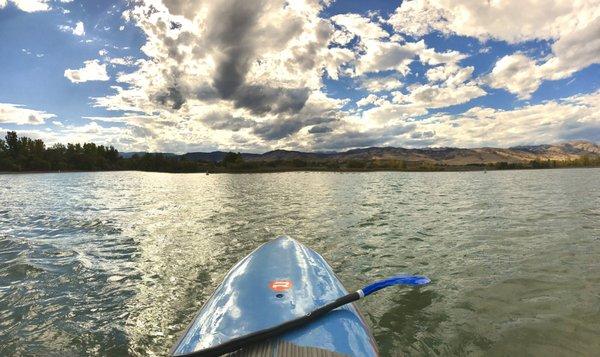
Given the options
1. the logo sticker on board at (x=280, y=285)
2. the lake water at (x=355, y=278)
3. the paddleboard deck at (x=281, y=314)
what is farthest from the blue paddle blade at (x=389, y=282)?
the lake water at (x=355, y=278)

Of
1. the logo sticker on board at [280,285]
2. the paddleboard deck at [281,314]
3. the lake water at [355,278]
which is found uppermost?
the logo sticker on board at [280,285]

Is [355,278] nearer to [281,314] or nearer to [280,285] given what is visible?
[280,285]

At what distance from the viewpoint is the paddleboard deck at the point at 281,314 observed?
4105mm

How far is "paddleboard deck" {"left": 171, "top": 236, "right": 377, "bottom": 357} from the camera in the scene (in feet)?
13.5

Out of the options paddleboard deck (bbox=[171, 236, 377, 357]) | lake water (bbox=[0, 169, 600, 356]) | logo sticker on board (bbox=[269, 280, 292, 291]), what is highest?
logo sticker on board (bbox=[269, 280, 292, 291])

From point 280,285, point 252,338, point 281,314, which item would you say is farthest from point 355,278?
point 252,338

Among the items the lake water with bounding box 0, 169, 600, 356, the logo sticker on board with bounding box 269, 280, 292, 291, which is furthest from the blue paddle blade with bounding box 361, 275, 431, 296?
the lake water with bounding box 0, 169, 600, 356

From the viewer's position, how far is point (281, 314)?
15.6ft

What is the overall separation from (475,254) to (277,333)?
1092 cm

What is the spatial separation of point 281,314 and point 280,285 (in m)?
1.06

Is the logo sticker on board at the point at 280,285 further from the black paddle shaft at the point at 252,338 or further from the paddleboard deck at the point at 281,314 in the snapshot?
the black paddle shaft at the point at 252,338

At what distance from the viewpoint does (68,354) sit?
6.32m

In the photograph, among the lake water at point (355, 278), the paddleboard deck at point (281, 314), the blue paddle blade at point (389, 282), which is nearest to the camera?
the paddleboard deck at point (281, 314)

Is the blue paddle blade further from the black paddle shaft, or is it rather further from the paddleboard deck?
the black paddle shaft
